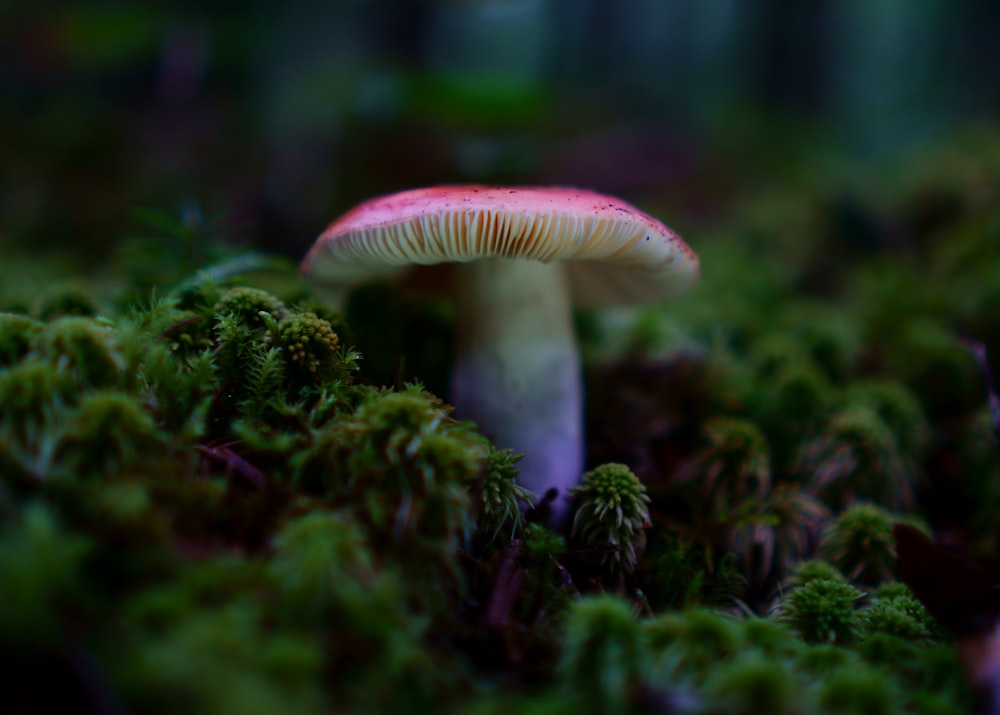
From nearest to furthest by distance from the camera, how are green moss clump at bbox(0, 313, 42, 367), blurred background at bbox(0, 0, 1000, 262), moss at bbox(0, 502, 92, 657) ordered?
moss at bbox(0, 502, 92, 657), green moss clump at bbox(0, 313, 42, 367), blurred background at bbox(0, 0, 1000, 262)

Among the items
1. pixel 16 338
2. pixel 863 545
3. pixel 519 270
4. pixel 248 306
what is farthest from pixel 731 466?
pixel 16 338

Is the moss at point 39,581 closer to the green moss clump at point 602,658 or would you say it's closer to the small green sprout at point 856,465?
the green moss clump at point 602,658

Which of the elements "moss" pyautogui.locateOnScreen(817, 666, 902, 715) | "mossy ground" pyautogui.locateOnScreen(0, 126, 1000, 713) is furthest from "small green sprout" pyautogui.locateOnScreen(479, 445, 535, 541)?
"moss" pyautogui.locateOnScreen(817, 666, 902, 715)

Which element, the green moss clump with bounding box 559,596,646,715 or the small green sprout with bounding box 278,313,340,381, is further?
the small green sprout with bounding box 278,313,340,381

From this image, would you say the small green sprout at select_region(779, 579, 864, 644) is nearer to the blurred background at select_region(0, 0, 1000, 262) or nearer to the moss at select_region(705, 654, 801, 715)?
the moss at select_region(705, 654, 801, 715)

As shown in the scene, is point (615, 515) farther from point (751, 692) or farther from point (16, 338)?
point (16, 338)

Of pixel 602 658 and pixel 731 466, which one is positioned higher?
pixel 731 466
